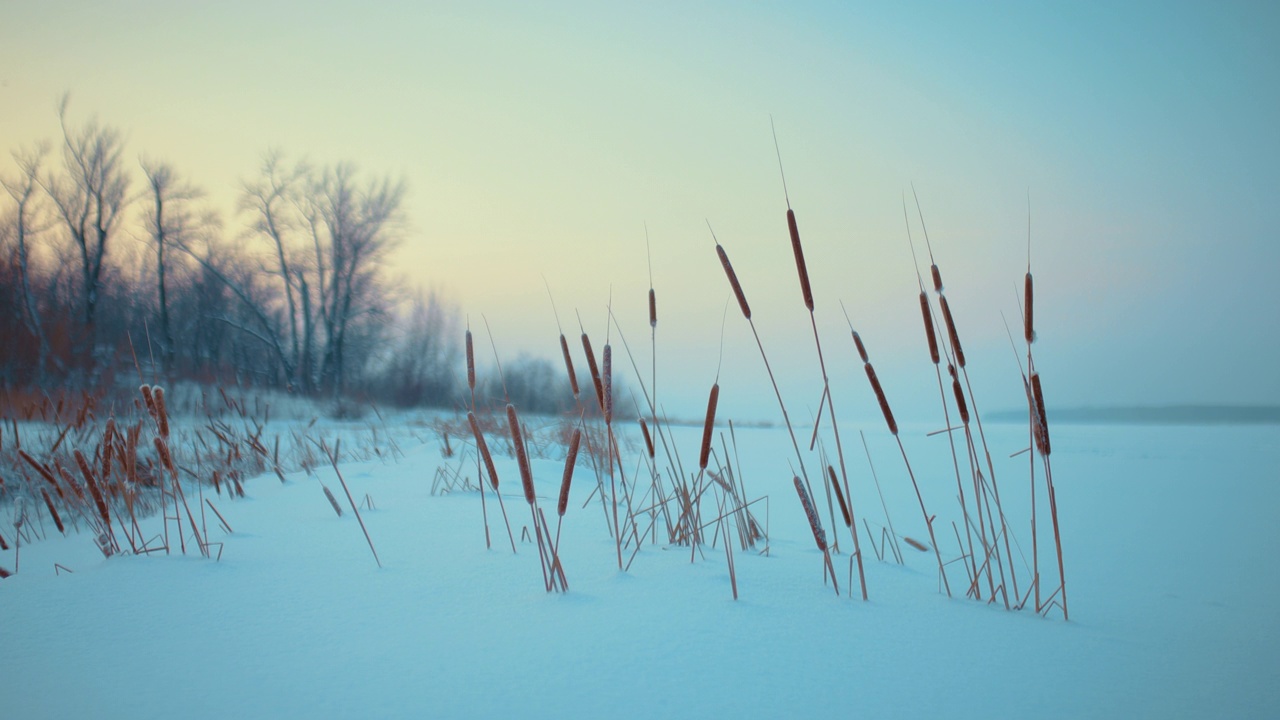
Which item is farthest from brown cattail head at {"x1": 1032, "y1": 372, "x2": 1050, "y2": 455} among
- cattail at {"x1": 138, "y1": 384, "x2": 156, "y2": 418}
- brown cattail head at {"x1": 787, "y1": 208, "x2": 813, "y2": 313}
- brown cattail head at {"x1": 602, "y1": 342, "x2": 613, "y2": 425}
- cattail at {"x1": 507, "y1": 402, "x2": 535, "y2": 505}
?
cattail at {"x1": 138, "y1": 384, "x2": 156, "y2": 418}

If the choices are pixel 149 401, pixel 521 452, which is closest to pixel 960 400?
pixel 521 452

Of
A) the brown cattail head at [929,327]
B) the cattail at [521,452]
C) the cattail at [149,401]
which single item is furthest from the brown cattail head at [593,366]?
the cattail at [149,401]

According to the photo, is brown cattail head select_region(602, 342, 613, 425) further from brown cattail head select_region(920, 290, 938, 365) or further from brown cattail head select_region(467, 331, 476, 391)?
brown cattail head select_region(920, 290, 938, 365)

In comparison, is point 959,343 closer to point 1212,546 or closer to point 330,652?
point 330,652

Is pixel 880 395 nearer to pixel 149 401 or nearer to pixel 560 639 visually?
pixel 560 639

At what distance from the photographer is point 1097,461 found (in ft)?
20.8

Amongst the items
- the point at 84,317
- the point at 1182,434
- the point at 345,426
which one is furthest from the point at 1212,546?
the point at 84,317

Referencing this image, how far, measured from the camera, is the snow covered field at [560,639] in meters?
0.82

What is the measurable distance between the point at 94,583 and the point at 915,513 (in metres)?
4.55

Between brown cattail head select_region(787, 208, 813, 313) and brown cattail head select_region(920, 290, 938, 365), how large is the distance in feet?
0.98

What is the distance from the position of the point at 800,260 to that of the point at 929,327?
1.30ft

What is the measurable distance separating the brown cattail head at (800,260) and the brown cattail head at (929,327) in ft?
0.98

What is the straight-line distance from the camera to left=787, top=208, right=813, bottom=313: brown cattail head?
49.9 inches

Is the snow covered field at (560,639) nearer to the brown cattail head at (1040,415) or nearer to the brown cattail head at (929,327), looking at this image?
the brown cattail head at (1040,415)
